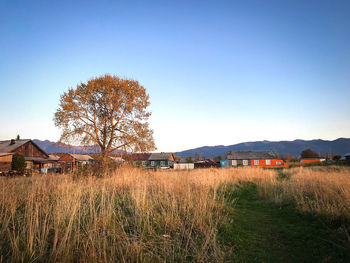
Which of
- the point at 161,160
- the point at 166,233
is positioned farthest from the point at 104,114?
the point at 161,160

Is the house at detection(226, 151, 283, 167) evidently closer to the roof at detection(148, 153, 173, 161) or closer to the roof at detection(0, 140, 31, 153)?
the roof at detection(148, 153, 173, 161)

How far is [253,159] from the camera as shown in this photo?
56.7m

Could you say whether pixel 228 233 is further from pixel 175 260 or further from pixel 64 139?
pixel 64 139

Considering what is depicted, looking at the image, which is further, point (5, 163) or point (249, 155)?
point (249, 155)

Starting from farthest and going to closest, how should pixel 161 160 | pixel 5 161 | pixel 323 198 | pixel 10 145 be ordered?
1. pixel 161 160
2. pixel 10 145
3. pixel 5 161
4. pixel 323 198

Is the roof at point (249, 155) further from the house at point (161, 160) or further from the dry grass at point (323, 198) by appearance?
the dry grass at point (323, 198)

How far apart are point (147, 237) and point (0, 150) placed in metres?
43.4

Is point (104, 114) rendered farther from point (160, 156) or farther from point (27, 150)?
point (160, 156)

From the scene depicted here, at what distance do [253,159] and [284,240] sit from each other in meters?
57.4

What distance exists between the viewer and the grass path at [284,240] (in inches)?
121

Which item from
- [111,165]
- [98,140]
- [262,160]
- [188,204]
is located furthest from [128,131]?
[262,160]

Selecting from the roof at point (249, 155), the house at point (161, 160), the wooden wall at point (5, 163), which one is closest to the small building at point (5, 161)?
the wooden wall at point (5, 163)

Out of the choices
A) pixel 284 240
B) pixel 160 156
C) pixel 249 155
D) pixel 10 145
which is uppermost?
pixel 10 145

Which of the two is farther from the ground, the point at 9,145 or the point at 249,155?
the point at 9,145
